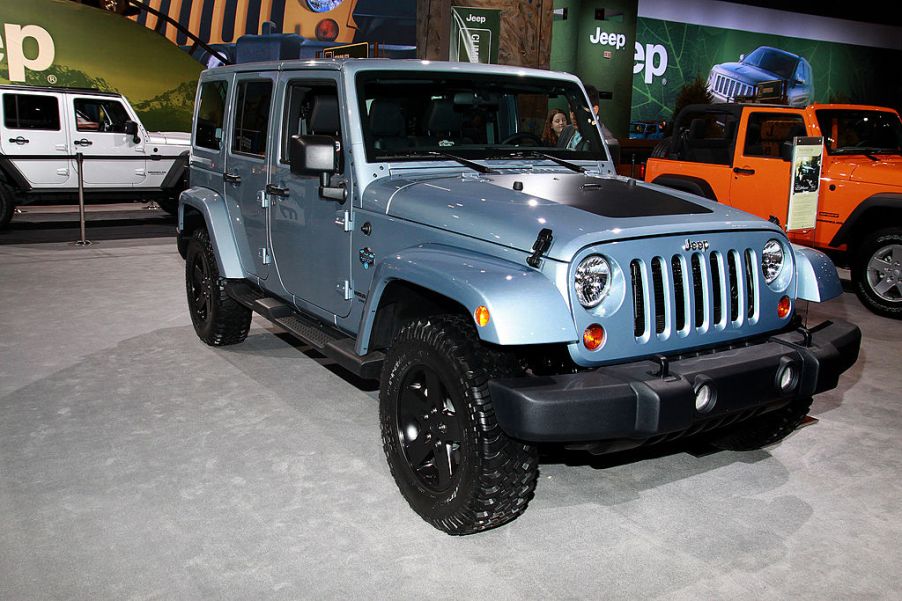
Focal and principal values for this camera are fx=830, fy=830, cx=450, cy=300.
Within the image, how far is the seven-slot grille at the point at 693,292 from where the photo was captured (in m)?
2.92

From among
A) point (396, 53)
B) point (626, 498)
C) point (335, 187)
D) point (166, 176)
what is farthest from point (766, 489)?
point (396, 53)

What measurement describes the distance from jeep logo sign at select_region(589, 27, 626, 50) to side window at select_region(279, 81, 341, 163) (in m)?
11.4

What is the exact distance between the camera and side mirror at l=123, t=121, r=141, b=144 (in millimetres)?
11250

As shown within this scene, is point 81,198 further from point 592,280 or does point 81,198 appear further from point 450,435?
point 592,280

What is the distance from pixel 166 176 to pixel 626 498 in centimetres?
980

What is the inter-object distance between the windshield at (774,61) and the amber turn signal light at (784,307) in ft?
57.0

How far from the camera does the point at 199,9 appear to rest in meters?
13.7

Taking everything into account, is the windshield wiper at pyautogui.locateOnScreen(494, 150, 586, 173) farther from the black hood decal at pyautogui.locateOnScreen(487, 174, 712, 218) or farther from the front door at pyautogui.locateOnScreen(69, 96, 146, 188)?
the front door at pyautogui.locateOnScreen(69, 96, 146, 188)

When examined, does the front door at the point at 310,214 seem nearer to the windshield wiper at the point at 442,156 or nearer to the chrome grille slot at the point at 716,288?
the windshield wiper at the point at 442,156

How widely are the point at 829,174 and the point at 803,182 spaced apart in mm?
1250

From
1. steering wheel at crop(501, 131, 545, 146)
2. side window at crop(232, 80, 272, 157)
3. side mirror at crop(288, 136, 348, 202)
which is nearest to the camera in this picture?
side mirror at crop(288, 136, 348, 202)

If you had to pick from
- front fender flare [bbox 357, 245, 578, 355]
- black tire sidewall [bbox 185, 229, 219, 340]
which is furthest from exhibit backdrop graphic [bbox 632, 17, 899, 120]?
front fender flare [bbox 357, 245, 578, 355]

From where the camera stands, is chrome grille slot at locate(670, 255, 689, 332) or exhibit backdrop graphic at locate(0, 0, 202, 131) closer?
chrome grille slot at locate(670, 255, 689, 332)

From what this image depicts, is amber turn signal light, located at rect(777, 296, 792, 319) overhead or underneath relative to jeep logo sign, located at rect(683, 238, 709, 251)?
underneath
